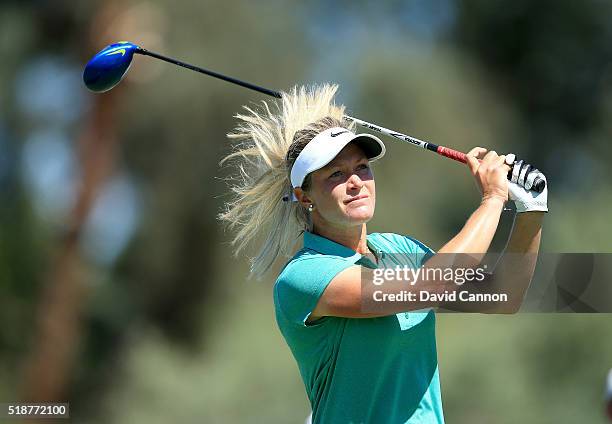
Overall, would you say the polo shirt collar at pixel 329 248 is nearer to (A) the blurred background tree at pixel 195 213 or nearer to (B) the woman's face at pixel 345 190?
(B) the woman's face at pixel 345 190

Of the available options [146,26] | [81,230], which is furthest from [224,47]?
[81,230]

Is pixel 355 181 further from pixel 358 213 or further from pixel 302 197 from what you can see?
pixel 302 197

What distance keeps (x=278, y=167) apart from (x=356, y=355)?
95 centimetres

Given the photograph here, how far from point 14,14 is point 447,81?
7.58 m

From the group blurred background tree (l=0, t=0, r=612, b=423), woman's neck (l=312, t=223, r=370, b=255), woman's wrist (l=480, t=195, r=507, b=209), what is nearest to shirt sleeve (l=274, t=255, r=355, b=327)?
woman's neck (l=312, t=223, r=370, b=255)

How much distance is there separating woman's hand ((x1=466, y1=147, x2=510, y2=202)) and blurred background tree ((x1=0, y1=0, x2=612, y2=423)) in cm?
863

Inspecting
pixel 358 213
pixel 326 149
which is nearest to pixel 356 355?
pixel 358 213

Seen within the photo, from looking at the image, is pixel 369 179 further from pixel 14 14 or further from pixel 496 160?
pixel 14 14

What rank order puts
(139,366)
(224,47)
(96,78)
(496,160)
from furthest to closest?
(224,47), (139,366), (96,78), (496,160)

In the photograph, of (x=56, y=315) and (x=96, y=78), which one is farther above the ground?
(x=56, y=315)

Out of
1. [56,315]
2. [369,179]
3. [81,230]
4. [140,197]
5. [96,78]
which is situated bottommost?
[369,179]

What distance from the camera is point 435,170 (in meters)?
20.5

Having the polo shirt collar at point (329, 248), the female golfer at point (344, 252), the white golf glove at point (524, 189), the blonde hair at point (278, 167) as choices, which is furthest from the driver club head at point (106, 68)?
the white golf glove at point (524, 189)

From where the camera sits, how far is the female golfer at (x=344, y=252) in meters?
4.31
